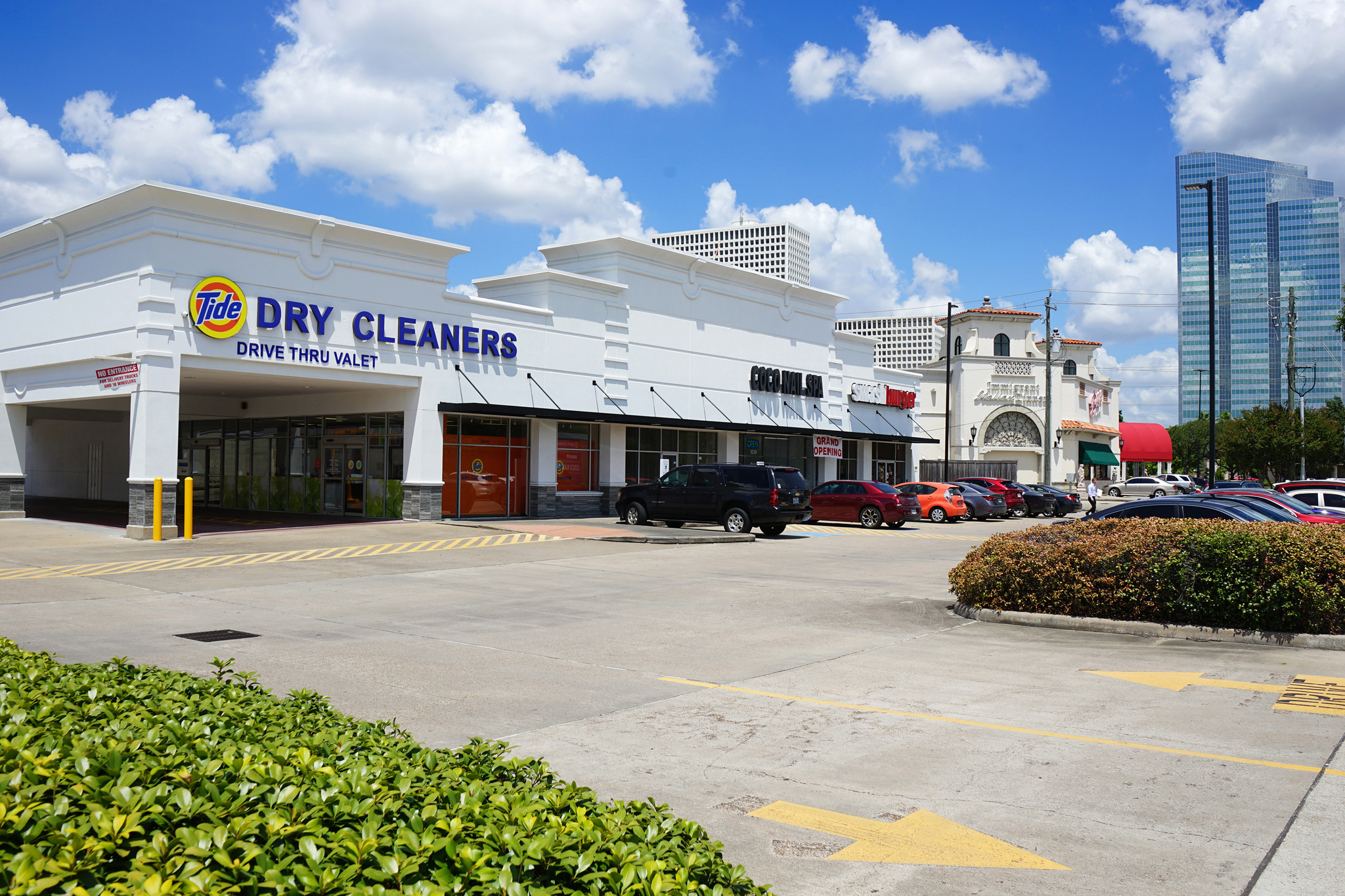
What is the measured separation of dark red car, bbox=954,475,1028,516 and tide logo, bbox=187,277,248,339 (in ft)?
95.6

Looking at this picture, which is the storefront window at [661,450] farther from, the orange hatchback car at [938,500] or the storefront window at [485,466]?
the orange hatchback car at [938,500]

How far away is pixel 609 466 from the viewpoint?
3441 centimetres

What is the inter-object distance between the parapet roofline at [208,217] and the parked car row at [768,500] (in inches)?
355

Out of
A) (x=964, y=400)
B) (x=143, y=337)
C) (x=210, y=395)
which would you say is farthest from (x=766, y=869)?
(x=964, y=400)

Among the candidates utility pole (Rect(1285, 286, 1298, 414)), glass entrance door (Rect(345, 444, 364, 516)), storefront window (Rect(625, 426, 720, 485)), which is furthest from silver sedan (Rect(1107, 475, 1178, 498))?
glass entrance door (Rect(345, 444, 364, 516))

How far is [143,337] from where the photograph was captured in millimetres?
22391

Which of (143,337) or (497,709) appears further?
(143,337)

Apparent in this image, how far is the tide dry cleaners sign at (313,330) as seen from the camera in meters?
23.4

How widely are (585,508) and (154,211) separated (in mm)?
15922

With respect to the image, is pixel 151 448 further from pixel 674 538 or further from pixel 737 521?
pixel 737 521

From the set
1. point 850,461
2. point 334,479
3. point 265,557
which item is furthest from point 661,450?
point 265,557

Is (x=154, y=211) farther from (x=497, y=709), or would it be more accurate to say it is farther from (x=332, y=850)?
(x=332, y=850)

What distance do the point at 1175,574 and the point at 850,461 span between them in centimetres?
3674

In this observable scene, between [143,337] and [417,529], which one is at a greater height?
[143,337]
